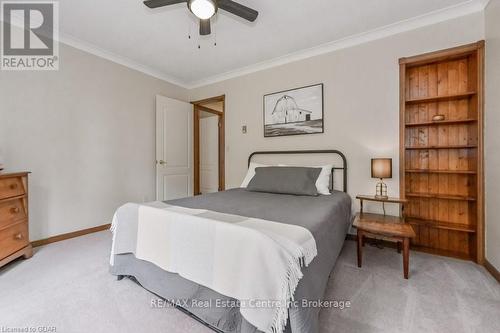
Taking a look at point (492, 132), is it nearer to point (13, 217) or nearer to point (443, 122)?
point (443, 122)

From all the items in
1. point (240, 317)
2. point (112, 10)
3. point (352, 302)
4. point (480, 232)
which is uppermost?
point (112, 10)

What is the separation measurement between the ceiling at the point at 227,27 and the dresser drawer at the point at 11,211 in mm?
2002

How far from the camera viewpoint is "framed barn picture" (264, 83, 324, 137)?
3.01 m

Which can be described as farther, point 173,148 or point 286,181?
point 173,148

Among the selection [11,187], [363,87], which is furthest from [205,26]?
[11,187]

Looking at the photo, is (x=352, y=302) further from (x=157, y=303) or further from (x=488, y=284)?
(x=157, y=303)

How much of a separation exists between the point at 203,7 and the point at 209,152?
157 inches

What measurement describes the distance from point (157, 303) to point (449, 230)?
303cm

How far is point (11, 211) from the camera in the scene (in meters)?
2.06

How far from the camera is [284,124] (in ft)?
10.8

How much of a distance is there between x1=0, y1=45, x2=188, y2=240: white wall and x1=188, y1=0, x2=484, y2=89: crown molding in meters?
1.92

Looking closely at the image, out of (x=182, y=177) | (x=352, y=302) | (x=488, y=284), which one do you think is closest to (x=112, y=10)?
(x=182, y=177)

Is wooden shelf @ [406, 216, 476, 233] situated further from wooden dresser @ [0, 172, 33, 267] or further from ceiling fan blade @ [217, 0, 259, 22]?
wooden dresser @ [0, 172, 33, 267]

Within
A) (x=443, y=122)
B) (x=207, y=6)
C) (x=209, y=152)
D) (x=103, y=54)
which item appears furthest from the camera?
(x=209, y=152)
